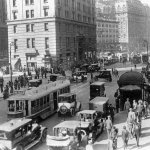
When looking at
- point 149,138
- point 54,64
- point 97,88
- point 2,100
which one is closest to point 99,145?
point 149,138

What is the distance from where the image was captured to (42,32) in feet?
218

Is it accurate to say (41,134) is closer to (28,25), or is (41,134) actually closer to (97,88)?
(97,88)

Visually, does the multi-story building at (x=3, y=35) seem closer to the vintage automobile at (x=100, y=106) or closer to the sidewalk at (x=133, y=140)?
the vintage automobile at (x=100, y=106)

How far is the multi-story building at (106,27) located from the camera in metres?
148

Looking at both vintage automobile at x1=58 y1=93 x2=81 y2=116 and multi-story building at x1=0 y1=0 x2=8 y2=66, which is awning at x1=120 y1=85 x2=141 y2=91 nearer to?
vintage automobile at x1=58 y1=93 x2=81 y2=116

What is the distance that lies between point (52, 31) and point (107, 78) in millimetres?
22622

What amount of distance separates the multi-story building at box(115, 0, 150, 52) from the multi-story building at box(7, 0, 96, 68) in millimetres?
94732

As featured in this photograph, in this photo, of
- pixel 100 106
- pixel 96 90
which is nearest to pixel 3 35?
pixel 96 90

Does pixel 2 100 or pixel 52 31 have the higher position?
pixel 52 31

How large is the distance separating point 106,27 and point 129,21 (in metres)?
16.5

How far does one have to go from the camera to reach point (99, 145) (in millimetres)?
17828

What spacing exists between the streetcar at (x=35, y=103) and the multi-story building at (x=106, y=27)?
11550 centimetres

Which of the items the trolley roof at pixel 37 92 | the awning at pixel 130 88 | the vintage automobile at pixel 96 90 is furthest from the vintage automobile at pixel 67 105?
the vintage automobile at pixel 96 90

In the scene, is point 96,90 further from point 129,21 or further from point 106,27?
point 129,21
